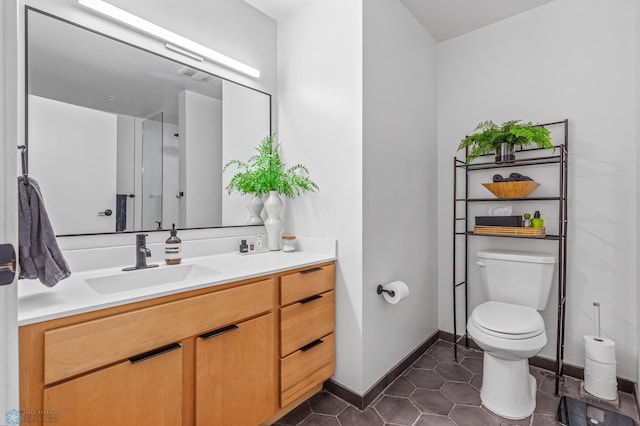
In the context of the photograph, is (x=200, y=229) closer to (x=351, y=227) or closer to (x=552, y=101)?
(x=351, y=227)

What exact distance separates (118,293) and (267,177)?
3.60ft

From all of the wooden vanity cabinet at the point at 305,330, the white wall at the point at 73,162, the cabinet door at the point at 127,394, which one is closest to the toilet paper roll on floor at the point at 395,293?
the wooden vanity cabinet at the point at 305,330

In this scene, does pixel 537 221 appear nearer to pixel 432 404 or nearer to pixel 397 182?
pixel 397 182

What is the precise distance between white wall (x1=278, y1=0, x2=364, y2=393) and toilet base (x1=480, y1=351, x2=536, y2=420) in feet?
2.35

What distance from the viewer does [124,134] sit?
1596mm

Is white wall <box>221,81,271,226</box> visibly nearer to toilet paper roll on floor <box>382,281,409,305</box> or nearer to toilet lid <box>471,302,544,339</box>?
toilet paper roll on floor <box>382,281,409,305</box>

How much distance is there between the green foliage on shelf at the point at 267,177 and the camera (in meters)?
2.00

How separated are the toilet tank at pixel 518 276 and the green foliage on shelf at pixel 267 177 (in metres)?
1.30

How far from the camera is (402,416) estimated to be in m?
1.69

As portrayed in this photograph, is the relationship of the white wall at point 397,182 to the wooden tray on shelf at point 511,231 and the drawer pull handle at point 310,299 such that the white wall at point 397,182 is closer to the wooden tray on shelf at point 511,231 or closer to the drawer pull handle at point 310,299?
the drawer pull handle at point 310,299

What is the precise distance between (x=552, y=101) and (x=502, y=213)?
2.67ft

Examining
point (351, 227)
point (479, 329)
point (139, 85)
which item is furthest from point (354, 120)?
point (479, 329)

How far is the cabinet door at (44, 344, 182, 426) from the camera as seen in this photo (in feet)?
3.04

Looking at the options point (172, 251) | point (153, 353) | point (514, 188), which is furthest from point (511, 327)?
point (172, 251)
